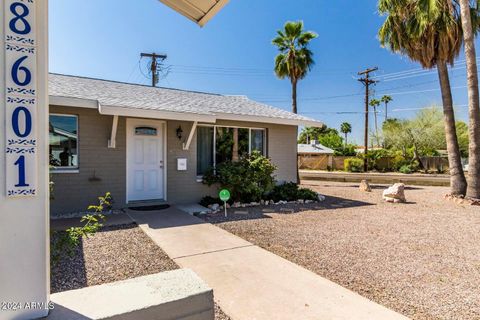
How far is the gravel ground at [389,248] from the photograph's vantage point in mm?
3250

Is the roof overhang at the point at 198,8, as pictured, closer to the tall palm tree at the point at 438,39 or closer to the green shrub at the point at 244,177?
the green shrub at the point at 244,177

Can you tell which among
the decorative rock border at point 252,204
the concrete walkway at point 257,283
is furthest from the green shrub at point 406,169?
the concrete walkway at point 257,283

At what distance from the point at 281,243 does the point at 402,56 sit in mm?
10728

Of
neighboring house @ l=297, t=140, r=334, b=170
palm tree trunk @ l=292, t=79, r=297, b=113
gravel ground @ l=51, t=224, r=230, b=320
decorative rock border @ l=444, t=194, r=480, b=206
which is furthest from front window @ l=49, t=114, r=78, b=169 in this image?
neighboring house @ l=297, t=140, r=334, b=170

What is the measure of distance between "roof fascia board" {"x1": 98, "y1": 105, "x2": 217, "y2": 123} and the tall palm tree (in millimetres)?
8748

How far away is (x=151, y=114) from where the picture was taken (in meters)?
7.27

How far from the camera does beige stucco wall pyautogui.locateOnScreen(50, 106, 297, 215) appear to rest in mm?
7160

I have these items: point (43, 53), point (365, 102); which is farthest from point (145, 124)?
point (365, 102)

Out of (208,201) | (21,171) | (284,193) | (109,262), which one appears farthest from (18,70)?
(284,193)

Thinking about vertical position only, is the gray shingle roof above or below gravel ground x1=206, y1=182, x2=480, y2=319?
above

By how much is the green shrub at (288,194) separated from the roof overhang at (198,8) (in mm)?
7039

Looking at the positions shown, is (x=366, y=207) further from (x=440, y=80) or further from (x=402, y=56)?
(x=402, y=56)

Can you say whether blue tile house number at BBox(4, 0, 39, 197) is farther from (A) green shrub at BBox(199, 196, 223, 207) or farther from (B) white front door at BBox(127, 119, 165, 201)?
(A) green shrub at BBox(199, 196, 223, 207)

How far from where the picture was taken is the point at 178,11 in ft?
10.9
